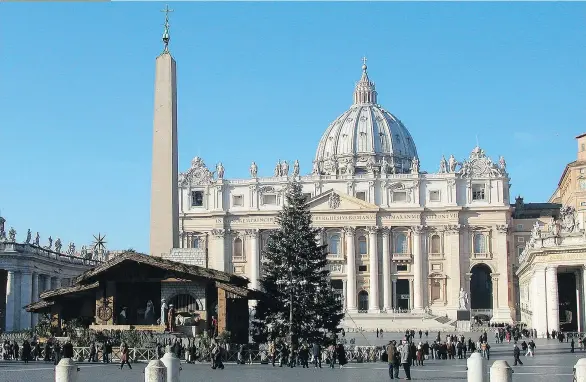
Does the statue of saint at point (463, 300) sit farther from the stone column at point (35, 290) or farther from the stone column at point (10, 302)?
the stone column at point (10, 302)

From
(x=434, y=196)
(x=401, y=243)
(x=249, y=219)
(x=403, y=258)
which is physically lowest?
(x=403, y=258)

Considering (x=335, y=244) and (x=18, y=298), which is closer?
(x=18, y=298)

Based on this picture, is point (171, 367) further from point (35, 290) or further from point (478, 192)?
point (478, 192)

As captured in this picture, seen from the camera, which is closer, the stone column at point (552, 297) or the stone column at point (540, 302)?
the stone column at point (552, 297)

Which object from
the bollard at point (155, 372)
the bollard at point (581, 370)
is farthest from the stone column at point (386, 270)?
the bollard at point (155, 372)

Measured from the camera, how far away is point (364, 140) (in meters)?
128

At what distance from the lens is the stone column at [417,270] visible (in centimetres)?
9356

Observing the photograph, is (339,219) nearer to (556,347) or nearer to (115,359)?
(556,347)

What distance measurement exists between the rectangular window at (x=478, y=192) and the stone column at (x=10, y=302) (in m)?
50.3

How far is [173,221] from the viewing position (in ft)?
110

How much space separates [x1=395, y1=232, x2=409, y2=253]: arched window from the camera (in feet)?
316

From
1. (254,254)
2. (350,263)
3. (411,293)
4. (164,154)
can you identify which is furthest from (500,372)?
(254,254)

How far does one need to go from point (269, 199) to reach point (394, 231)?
12386 mm

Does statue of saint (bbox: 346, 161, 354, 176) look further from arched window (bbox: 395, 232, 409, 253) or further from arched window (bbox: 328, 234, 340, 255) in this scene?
arched window (bbox: 395, 232, 409, 253)
